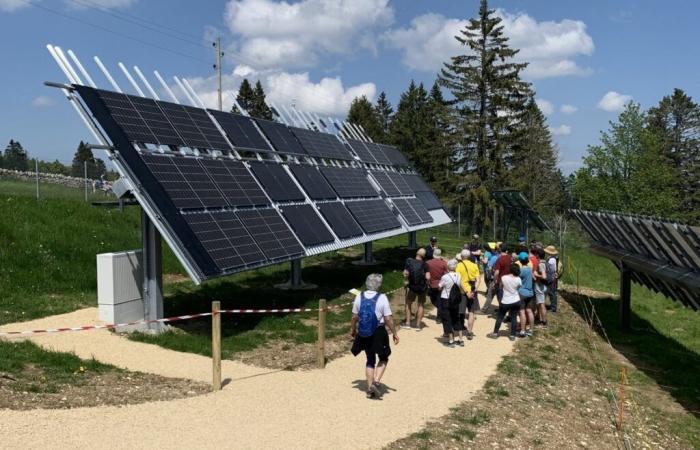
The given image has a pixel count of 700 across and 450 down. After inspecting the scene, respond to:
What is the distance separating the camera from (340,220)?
54.7 feet

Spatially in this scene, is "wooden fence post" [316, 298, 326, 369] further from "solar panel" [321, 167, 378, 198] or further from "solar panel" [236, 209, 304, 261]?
"solar panel" [321, 167, 378, 198]

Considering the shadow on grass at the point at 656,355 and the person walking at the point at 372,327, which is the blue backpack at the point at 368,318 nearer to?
the person walking at the point at 372,327

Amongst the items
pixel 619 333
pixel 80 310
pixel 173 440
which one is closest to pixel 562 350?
pixel 619 333

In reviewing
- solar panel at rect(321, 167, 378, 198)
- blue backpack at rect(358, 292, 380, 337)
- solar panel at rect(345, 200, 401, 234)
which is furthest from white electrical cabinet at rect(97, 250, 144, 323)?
solar panel at rect(321, 167, 378, 198)

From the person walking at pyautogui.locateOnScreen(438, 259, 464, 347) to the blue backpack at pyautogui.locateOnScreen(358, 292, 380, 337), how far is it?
14.1 feet

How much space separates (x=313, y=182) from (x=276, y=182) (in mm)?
2331

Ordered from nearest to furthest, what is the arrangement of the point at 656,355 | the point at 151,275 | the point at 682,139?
the point at 151,275
the point at 656,355
the point at 682,139

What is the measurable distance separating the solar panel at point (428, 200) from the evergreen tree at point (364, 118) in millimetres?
44271

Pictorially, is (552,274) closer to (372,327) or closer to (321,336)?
(321,336)

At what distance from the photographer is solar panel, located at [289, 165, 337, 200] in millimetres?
16433

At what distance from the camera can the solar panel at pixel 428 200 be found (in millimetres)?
26047

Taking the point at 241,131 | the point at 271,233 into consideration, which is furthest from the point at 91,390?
the point at 241,131

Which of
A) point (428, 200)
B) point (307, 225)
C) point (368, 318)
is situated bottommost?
point (368, 318)

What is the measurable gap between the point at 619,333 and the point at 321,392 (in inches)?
482
